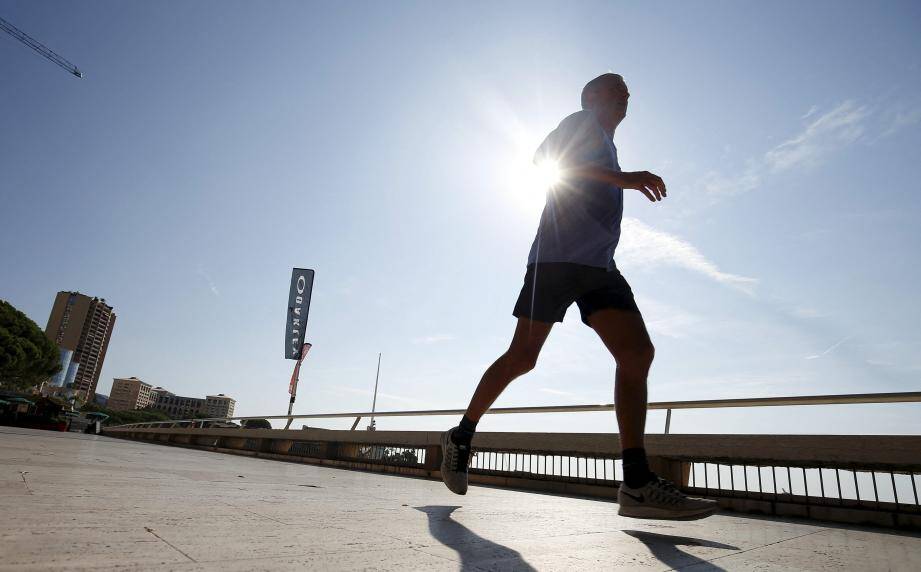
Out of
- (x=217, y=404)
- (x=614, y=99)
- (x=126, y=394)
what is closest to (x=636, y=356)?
(x=614, y=99)

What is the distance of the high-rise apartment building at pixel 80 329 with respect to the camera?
13338 centimetres

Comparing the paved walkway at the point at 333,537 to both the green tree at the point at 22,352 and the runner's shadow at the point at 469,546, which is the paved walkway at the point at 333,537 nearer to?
the runner's shadow at the point at 469,546

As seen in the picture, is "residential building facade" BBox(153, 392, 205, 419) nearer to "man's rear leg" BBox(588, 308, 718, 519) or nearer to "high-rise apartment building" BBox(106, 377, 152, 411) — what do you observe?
"high-rise apartment building" BBox(106, 377, 152, 411)

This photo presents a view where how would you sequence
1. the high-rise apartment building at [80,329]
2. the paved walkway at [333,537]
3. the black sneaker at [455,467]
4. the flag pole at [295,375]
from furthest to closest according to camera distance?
the high-rise apartment building at [80,329]
the flag pole at [295,375]
the black sneaker at [455,467]
the paved walkway at [333,537]

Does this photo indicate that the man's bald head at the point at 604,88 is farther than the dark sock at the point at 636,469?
Yes

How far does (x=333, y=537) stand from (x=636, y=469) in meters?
1.34

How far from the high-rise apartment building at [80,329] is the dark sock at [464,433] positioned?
6419 inches

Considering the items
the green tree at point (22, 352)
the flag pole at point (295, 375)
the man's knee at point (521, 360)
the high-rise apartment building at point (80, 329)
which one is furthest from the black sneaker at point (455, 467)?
the high-rise apartment building at point (80, 329)

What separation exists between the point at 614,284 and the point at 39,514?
88.4 inches

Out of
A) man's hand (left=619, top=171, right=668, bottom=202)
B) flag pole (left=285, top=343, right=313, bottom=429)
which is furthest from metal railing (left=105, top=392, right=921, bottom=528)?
flag pole (left=285, top=343, right=313, bottom=429)

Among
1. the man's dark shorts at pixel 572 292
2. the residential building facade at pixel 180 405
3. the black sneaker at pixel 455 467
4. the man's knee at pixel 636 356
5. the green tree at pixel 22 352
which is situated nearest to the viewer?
the man's knee at pixel 636 356

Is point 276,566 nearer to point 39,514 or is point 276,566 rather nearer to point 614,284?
point 39,514

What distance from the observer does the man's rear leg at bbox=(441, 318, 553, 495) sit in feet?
8.13

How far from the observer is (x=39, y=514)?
3.56ft
